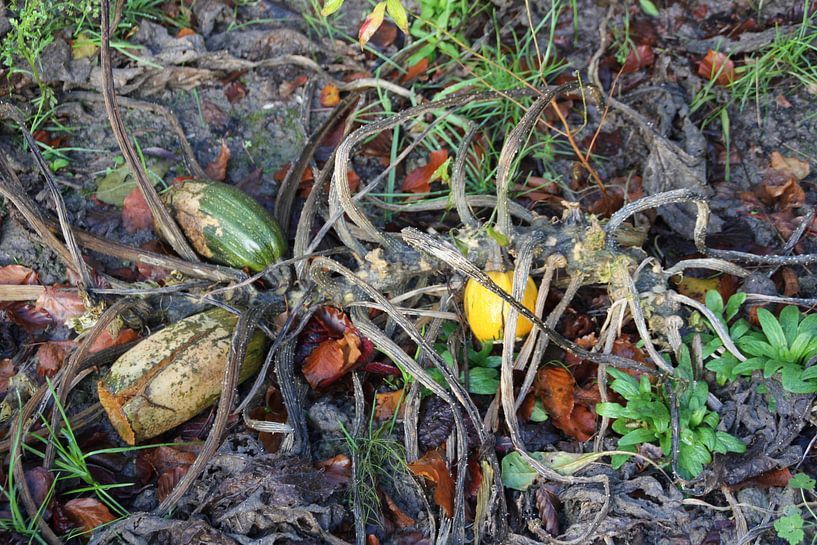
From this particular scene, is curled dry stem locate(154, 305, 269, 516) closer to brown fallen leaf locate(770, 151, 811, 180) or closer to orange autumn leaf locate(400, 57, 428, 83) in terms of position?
orange autumn leaf locate(400, 57, 428, 83)

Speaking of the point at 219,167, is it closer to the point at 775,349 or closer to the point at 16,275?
the point at 16,275

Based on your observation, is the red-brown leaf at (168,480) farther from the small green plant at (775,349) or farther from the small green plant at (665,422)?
the small green plant at (775,349)

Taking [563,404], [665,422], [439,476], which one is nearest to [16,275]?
[439,476]

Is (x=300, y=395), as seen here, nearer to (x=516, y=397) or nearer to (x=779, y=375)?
(x=516, y=397)

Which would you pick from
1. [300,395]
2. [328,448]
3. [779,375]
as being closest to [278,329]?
[300,395]

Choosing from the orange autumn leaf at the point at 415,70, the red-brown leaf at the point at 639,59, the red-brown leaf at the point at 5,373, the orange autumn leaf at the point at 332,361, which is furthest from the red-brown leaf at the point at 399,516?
the red-brown leaf at the point at 639,59

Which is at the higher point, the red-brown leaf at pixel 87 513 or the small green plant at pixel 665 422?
the small green plant at pixel 665 422
